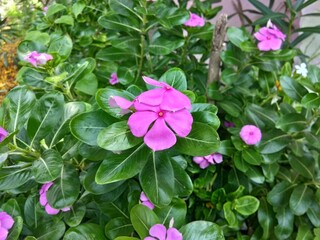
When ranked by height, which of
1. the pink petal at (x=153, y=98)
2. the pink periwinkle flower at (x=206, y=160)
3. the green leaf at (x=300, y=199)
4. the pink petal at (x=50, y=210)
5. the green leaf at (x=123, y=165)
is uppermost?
the pink petal at (x=153, y=98)

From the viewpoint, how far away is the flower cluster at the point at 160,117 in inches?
19.4

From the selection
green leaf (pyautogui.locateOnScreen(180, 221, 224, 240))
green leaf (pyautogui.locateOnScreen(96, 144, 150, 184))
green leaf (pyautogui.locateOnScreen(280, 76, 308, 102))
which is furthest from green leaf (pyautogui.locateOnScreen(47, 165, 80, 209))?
green leaf (pyautogui.locateOnScreen(280, 76, 308, 102))

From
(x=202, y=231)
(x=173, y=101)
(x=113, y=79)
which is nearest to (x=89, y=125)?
(x=173, y=101)

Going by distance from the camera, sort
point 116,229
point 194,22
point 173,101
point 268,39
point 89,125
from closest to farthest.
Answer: point 173,101 < point 89,125 < point 116,229 < point 268,39 < point 194,22

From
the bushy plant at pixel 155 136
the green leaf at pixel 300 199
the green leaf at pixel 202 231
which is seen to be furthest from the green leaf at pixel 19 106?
the green leaf at pixel 300 199

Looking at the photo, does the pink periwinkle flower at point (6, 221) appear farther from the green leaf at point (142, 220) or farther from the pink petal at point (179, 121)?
the pink petal at point (179, 121)

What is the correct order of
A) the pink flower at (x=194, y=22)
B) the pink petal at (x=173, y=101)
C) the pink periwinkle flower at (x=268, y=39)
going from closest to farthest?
the pink petal at (x=173, y=101), the pink periwinkle flower at (x=268, y=39), the pink flower at (x=194, y=22)

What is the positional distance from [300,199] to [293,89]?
292 millimetres

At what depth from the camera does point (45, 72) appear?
2.84ft

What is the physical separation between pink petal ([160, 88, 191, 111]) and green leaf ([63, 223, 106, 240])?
0.34 meters

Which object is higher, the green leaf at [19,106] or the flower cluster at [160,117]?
the flower cluster at [160,117]

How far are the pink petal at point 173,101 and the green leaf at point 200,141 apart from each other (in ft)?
0.22

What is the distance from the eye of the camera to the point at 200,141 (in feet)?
1.80

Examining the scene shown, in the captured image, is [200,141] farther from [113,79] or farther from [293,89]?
[113,79]
